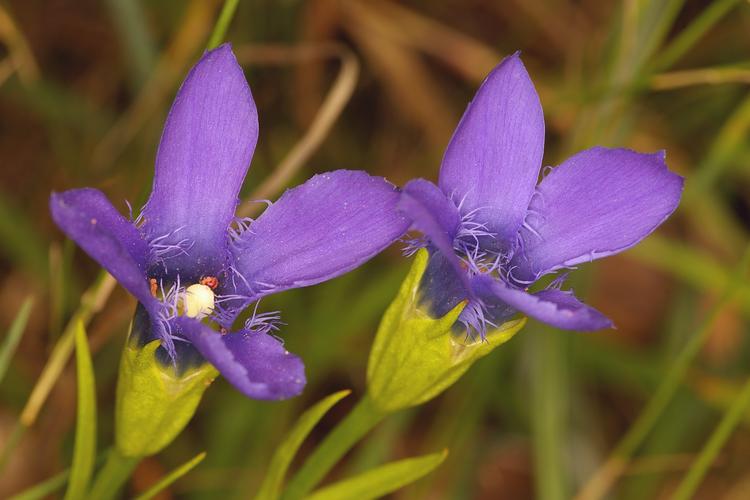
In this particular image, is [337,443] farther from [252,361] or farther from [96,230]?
[96,230]

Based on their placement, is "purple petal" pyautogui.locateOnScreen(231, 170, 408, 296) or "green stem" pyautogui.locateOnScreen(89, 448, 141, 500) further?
"green stem" pyautogui.locateOnScreen(89, 448, 141, 500)

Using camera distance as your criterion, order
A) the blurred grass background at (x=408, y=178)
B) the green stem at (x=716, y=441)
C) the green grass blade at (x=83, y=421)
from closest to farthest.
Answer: the green grass blade at (x=83, y=421) → the green stem at (x=716, y=441) → the blurred grass background at (x=408, y=178)

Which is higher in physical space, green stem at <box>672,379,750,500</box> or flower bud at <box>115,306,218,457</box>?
flower bud at <box>115,306,218,457</box>

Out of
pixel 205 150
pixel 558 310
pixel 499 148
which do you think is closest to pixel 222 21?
pixel 205 150

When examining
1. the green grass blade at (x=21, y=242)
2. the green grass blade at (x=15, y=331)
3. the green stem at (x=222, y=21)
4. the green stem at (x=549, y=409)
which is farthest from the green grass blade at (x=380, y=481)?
the green grass blade at (x=21, y=242)

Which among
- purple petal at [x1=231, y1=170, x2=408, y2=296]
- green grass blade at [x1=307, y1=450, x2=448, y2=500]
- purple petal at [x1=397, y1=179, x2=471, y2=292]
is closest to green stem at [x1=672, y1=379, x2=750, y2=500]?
green grass blade at [x1=307, y1=450, x2=448, y2=500]

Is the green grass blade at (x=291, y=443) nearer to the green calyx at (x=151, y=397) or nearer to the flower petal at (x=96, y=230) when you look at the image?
the green calyx at (x=151, y=397)

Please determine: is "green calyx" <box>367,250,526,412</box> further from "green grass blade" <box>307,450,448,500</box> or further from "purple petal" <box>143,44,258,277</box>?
"purple petal" <box>143,44,258,277</box>
